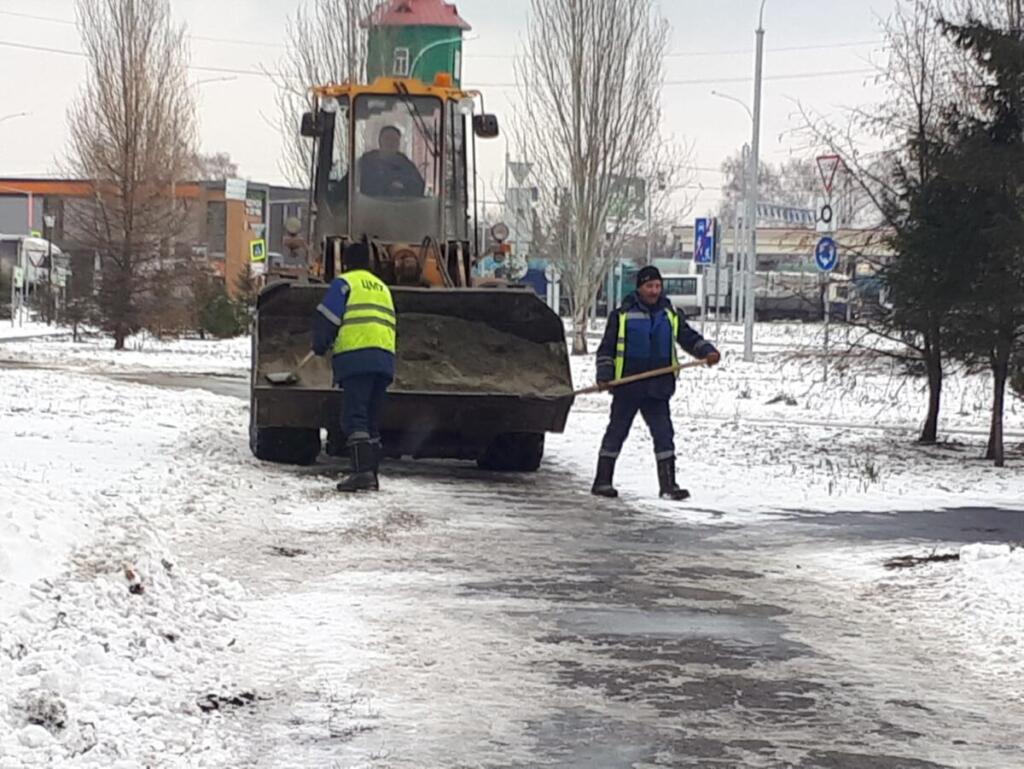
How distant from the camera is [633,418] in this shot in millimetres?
13180

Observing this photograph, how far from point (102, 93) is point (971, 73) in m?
27.0

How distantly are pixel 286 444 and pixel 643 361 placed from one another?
2937 millimetres

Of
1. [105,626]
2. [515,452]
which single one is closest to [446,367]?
[515,452]

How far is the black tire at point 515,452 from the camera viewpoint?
14500 millimetres

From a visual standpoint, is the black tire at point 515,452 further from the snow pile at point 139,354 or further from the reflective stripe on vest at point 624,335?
the snow pile at point 139,354

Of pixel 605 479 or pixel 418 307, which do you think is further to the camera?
pixel 418 307

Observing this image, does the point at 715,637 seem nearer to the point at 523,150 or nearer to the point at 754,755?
the point at 754,755

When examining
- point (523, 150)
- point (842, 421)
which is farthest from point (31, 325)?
point (842, 421)

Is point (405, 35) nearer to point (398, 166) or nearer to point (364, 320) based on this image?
point (398, 166)

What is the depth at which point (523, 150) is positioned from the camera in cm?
4072

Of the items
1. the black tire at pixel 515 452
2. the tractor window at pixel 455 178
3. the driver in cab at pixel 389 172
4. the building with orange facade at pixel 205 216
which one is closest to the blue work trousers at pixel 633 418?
the black tire at pixel 515 452

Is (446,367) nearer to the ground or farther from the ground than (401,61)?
nearer to the ground

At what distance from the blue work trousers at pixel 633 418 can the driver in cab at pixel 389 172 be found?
134 inches

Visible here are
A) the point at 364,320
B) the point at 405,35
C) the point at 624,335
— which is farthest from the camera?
the point at 405,35
